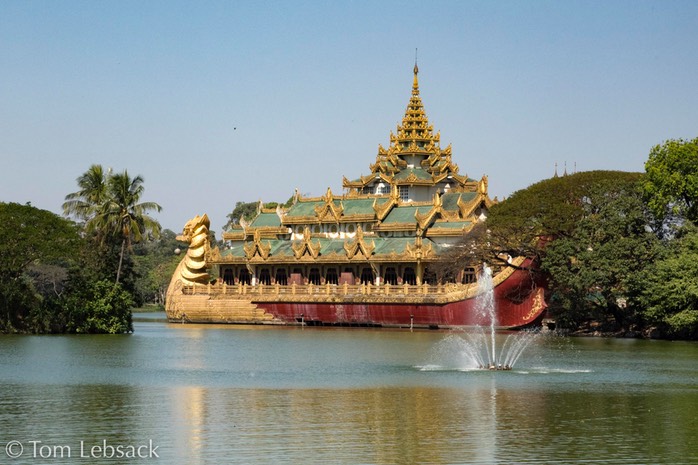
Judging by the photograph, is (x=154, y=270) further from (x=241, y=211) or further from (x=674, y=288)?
(x=674, y=288)

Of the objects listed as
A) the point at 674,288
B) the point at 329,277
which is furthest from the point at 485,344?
the point at 329,277

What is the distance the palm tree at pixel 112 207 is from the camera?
243 feet

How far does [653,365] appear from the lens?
42375mm

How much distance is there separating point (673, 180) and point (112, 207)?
31.3m

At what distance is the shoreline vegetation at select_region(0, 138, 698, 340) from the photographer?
55719mm

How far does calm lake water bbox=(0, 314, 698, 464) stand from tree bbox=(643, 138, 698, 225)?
945 cm

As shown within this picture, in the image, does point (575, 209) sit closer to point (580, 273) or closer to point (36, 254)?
point (580, 273)

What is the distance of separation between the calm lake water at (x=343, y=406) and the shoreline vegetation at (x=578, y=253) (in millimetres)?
6659

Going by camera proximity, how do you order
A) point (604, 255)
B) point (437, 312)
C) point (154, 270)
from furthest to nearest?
point (154, 270)
point (437, 312)
point (604, 255)

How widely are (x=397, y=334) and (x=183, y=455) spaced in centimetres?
3899

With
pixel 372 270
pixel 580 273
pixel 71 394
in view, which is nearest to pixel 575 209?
pixel 580 273

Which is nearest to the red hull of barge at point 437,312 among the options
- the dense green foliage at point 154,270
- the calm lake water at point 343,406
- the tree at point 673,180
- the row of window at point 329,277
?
the row of window at point 329,277
